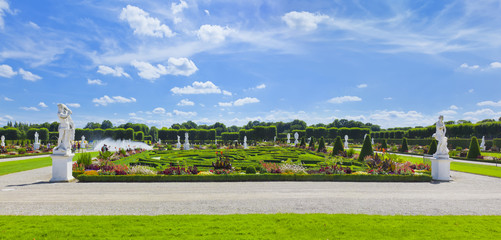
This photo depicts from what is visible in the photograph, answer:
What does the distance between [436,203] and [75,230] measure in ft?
28.8

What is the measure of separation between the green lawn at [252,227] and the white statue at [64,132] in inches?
220

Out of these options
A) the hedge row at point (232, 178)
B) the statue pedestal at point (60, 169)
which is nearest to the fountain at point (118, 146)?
the statue pedestal at point (60, 169)

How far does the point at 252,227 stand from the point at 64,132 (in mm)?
9756

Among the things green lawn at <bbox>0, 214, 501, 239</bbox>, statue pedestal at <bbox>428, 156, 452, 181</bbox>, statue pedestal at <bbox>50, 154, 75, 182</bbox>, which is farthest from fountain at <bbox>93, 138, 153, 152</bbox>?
statue pedestal at <bbox>428, 156, 452, 181</bbox>

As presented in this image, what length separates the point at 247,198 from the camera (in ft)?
26.6

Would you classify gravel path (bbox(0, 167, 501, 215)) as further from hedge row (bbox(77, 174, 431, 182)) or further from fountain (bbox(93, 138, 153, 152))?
fountain (bbox(93, 138, 153, 152))

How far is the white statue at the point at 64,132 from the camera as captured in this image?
36.6ft

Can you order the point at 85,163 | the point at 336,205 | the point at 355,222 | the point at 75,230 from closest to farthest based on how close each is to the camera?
the point at 75,230
the point at 355,222
the point at 336,205
the point at 85,163

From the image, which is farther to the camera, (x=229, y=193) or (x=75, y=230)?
(x=229, y=193)

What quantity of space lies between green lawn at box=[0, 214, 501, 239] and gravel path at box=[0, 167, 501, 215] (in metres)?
0.65

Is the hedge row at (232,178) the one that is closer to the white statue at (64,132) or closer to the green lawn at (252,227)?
the white statue at (64,132)

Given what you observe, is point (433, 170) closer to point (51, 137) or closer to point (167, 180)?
point (167, 180)

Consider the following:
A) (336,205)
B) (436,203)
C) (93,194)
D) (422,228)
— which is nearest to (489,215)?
(436,203)

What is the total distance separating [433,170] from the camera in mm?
12469
